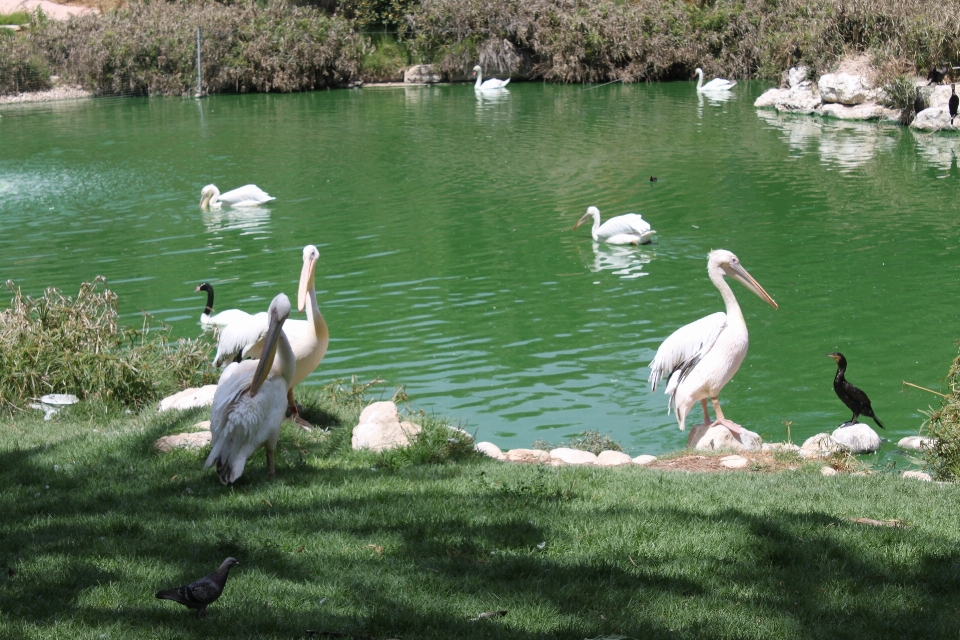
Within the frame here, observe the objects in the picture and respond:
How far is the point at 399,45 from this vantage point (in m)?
40.0

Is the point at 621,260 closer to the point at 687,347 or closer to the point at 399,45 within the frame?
the point at 687,347

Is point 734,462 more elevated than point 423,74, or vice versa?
point 423,74

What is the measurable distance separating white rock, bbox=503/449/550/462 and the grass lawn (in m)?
0.78

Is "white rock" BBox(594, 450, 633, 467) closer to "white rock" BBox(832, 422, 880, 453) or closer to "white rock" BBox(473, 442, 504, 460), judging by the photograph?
"white rock" BBox(473, 442, 504, 460)

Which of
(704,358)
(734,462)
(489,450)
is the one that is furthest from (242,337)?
(734,462)

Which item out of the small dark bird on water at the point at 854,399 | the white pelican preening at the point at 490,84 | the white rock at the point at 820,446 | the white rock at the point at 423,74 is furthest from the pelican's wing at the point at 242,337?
the white rock at the point at 423,74

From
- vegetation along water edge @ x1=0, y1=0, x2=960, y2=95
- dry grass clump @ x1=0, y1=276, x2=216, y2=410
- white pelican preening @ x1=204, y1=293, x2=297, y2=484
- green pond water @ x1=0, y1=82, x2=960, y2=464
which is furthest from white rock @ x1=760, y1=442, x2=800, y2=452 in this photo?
vegetation along water edge @ x1=0, y1=0, x2=960, y2=95

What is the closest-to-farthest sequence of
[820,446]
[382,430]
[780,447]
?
[382,430] → [780,447] → [820,446]

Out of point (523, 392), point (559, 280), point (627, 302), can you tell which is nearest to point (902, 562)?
point (523, 392)

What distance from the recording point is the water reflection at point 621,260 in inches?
509

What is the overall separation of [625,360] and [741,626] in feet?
20.3

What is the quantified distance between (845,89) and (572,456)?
22781 millimetres

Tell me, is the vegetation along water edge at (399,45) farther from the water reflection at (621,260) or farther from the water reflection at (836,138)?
the water reflection at (621,260)

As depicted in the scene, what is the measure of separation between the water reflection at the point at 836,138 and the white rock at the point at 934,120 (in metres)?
0.75
